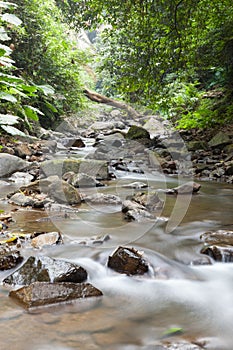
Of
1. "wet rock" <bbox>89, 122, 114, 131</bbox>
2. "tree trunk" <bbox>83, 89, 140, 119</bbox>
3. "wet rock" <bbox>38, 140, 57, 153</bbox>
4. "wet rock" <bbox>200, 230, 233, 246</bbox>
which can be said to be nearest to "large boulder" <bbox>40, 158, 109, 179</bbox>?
"wet rock" <bbox>38, 140, 57, 153</bbox>

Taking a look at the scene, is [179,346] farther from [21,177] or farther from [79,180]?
[21,177]

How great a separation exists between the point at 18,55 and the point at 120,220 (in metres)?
10.1

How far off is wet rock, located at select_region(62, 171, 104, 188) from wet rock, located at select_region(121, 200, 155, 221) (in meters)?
1.78

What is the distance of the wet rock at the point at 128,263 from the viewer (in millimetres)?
2549

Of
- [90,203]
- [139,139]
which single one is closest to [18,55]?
[139,139]

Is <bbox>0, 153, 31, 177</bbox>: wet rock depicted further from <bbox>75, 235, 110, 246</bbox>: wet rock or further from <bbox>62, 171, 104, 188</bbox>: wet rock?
<bbox>75, 235, 110, 246</bbox>: wet rock

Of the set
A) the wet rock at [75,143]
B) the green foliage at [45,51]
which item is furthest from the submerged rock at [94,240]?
the green foliage at [45,51]

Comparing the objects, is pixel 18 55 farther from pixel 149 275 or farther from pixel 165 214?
pixel 149 275

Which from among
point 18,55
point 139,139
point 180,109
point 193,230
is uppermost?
point 18,55

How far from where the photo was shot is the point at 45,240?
9.82 feet

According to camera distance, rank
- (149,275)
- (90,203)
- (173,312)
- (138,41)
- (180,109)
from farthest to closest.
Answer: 1. (180,109)
2. (138,41)
3. (90,203)
4. (149,275)
5. (173,312)

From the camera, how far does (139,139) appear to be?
12734mm

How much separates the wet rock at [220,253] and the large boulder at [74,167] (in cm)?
410

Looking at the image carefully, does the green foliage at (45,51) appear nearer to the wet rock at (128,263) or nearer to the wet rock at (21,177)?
the wet rock at (21,177)
